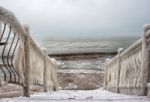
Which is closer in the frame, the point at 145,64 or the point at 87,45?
the point at 145,64

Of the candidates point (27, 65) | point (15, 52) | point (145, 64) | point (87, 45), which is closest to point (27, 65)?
point (27, 65)

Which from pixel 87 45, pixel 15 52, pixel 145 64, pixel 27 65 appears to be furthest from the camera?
pixel 87 45

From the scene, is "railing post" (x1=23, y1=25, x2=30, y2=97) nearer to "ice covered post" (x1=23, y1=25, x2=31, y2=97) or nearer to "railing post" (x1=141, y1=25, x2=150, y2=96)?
"ice covered post" (x1=23, y1=25, x2=31, y2=97)

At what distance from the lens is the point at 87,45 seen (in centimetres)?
2233

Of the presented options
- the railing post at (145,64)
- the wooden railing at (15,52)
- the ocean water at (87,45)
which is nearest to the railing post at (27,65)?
A: the wooden railing at (15,52)

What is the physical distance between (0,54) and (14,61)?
0.43 meters

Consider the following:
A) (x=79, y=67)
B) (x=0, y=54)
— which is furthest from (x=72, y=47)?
(x=0, y=54)

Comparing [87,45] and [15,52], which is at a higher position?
[87,45]

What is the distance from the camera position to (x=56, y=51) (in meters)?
20.5

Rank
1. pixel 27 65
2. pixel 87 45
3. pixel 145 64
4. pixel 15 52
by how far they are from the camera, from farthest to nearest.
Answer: pixel 87 45, pixel 27 65, pixel 145 64, pixel 15 52

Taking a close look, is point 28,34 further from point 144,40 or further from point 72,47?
point 72,47

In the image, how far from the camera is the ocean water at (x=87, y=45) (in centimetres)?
2038

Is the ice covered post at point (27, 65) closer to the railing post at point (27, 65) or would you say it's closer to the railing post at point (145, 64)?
the railing post at point (27, 65)

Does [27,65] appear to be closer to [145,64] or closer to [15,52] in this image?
[15,52]
